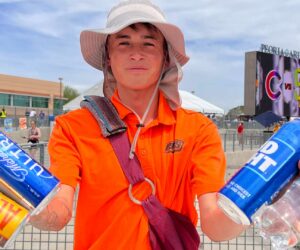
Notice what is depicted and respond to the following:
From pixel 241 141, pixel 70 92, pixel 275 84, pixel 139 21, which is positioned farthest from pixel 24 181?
pixel 70 92

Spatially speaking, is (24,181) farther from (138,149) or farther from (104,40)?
(104,40)

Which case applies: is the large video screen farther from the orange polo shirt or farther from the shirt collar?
the orange polo shirt

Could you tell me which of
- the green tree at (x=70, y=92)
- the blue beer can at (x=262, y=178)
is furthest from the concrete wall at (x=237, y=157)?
the green tree at (x=70, y=92)

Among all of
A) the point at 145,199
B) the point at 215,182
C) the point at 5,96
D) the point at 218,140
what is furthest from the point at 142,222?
the point at 5,96

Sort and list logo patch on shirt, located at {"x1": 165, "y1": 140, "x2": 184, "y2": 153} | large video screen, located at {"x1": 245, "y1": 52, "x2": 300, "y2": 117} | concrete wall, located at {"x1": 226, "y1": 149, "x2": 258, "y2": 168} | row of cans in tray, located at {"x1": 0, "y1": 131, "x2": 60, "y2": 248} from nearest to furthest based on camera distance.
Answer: row of cans in tray, located at {"x1": 0, "y1": 131, "x2": 60, "y2": 248} → logo patch on shirt, located at {"x1": 165, "y1": 140, "x2": 184, "y2": 153} → concrete wall, located at {"x1": 226, "y1": 149, "x2": 258, "y2": 168} → large video screen, located at {"x1": 245, "y1": 52, "x2": 300, "y2": 117}

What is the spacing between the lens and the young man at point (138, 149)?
172 centimetres

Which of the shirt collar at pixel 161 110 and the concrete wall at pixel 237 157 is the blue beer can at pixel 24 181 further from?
the concrete wall at pixel 237 157

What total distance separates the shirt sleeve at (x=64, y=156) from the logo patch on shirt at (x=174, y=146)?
355mm

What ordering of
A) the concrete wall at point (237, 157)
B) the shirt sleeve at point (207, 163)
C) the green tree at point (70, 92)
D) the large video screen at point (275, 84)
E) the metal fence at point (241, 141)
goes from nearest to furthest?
the shirt sleeve at point (207, 163) → the concrete wall at point (237, 157) → the metal fence at point (241, 141) → the large video screen at point (275, 84) → the green tree at point (70, 92)

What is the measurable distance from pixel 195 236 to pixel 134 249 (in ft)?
0.88

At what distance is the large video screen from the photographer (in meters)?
26.8

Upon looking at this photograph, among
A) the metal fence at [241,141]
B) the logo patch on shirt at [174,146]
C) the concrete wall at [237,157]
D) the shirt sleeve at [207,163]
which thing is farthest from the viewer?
the metal fence at [241,141]

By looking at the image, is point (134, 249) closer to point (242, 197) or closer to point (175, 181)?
point (175, 181)

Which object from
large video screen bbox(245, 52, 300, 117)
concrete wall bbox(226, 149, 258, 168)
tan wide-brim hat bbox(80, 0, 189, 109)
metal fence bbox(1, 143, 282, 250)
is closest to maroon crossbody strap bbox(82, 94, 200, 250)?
tan wide-brim hat bbox(80, 0, 189, 109)
